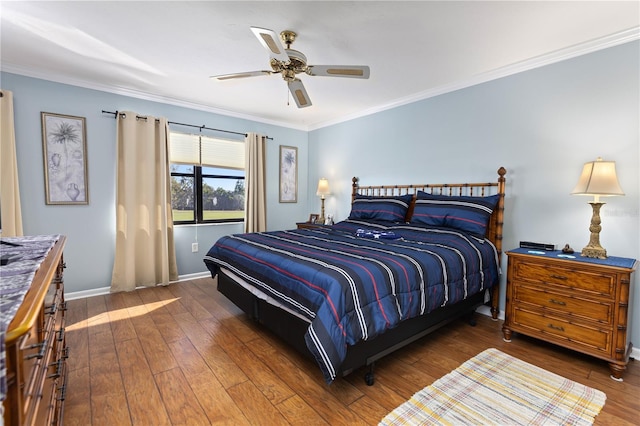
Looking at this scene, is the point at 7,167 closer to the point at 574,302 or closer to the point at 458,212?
the point at 458,212

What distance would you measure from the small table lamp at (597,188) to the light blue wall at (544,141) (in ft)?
0.81

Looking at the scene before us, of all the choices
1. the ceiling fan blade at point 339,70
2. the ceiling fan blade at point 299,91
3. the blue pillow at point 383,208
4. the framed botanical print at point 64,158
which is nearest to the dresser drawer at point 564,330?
the blue pillow at point 383,208

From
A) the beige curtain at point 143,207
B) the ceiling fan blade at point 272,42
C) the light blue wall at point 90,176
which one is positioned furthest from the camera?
the beige curtain at point 143,207

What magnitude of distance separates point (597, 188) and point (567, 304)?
90 centimetres

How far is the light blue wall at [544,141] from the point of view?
2.39 metres

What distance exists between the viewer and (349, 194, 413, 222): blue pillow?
3.60m

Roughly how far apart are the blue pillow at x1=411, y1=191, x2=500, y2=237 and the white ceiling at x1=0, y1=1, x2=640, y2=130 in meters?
Answer: 1.32

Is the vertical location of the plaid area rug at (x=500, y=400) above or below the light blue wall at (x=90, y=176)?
below

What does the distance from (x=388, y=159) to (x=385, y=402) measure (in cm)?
310

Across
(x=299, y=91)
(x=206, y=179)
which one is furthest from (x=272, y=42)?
(x=206, y=179)

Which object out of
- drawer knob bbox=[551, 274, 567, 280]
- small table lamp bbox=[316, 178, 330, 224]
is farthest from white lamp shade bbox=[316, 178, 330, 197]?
drawer knob bbox=[551, 274, 567, 280]

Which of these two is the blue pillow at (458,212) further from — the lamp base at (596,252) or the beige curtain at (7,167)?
the beige curtain at (7,167)

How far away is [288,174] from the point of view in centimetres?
544

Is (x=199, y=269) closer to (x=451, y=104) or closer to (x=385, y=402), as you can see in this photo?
(x=385, y=402)
